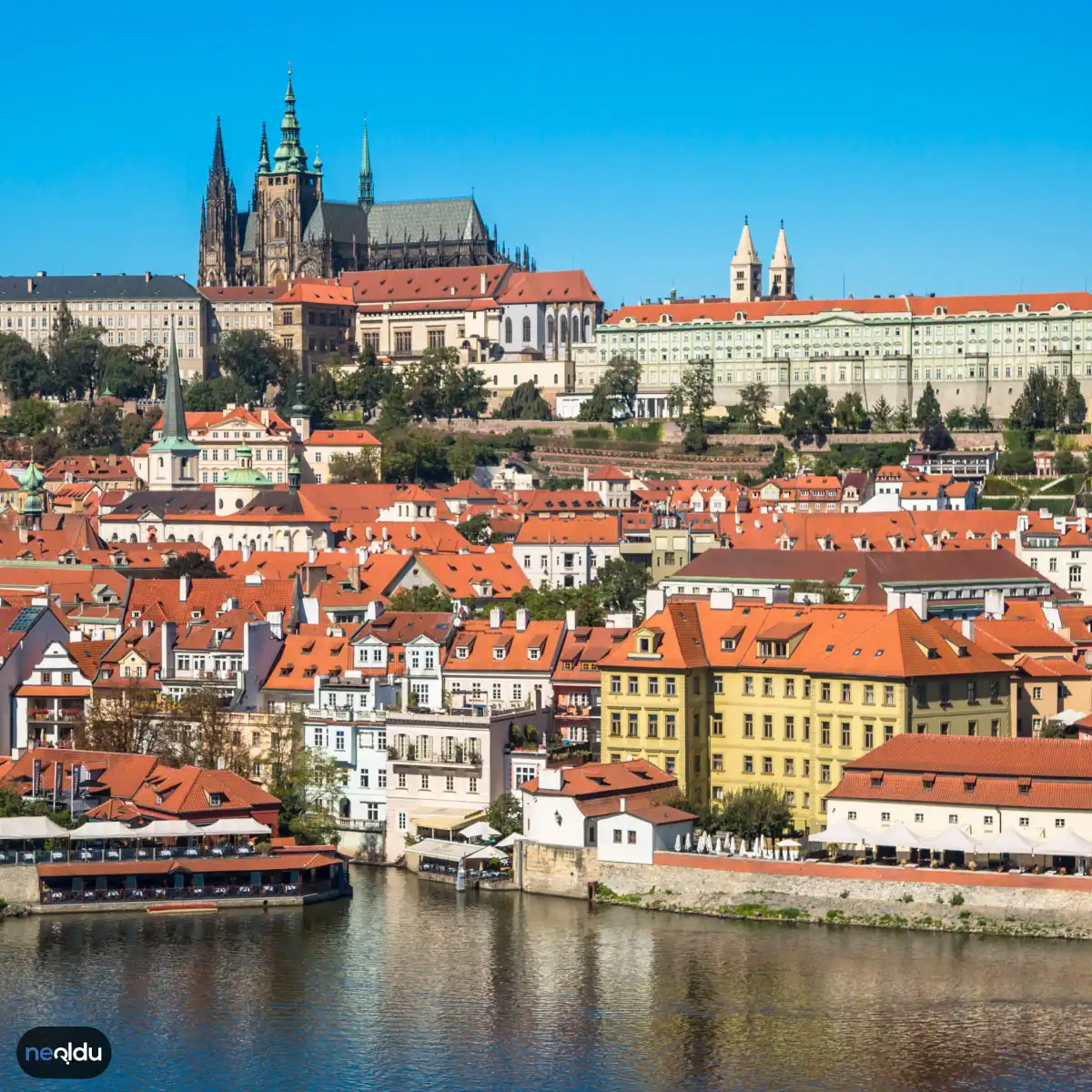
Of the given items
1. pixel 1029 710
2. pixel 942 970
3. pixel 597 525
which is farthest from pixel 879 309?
pixel 942 970

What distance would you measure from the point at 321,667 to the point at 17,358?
11404cm

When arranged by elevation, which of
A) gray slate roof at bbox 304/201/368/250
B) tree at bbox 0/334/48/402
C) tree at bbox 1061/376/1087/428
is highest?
gray slate roof at bbox 304/201/368/250

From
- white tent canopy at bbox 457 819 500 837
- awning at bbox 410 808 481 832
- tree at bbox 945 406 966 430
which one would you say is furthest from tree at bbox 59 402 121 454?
white tent canopy at bbox 457 819 500 837

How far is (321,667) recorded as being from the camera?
56562 millimetres

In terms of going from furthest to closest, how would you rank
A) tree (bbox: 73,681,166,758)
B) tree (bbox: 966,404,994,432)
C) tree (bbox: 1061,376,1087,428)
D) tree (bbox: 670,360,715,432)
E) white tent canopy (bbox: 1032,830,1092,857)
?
1. tree (bbox: 670,360,715,432)
2. tree (bbox: 966,404,994,432)
3. tree (bbox: 1061,376,1087,428)
4. tree (bbox: 73,681,166,758)
5. white tent canopy (bbox: 1032,830,1092,857)

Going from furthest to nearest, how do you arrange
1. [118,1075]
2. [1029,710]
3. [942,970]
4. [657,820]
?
[1029,710] < [657,820] < [942,970] < [118,1075]

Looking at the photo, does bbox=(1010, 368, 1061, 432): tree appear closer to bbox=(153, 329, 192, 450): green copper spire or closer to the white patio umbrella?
bbox=(153, 329, 192, 450): green copper spire

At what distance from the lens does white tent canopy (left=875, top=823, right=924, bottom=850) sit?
154 ft

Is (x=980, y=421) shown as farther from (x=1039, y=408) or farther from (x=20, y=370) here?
(x=20, y=370)

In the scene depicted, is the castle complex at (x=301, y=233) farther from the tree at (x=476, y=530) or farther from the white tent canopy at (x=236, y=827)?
the white tent canopy at (x=236, y=827)

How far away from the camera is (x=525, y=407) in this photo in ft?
537

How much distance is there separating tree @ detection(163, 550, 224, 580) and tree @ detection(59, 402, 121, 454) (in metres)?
63.6

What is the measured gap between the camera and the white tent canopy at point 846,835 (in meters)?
47.5

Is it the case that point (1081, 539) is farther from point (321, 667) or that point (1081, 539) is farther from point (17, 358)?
point (17, 358)
